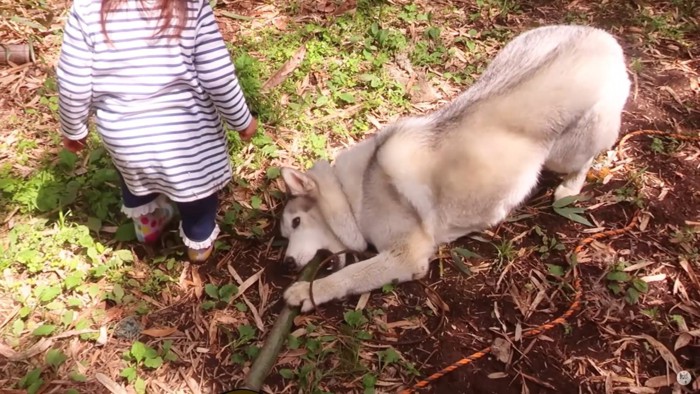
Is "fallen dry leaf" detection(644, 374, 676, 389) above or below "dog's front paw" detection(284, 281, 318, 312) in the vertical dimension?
below

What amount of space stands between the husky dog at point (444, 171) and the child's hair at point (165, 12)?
46.5 inches

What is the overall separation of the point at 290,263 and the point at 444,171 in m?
1.12

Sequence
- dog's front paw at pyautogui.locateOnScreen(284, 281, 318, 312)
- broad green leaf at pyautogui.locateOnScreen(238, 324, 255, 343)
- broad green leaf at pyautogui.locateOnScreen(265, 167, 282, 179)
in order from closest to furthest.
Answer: broad green leaf at pyautogui.locateOnScreen(238, 324, 255, 343), dog's front paw at pyautogui.locateOnScreen(284, 281, 318, 312), broad green leaf at pyautogui.locateOnScreen(265, 167, 282, 179)

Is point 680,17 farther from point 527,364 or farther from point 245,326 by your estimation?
point 245,326

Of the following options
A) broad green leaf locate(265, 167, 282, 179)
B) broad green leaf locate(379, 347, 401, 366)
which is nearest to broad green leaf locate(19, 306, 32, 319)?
broad green leaf locate(265, 167, 282, 179)

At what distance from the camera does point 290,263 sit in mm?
3504

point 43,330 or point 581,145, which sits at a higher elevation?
point 581,145

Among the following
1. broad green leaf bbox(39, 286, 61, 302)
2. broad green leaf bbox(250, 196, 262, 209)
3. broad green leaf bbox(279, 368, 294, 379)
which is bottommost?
broad green leaf bbox(279, 368, 294, 379)

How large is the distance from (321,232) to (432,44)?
2.55 meters

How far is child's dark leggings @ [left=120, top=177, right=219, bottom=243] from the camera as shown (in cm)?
316

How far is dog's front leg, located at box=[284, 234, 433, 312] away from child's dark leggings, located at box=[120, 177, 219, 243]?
0.62 metres

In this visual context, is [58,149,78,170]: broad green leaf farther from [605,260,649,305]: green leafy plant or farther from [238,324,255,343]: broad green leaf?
[605,260,649,305]: green leafy plant

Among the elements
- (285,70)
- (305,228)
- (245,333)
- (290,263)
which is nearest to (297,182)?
(305,228)

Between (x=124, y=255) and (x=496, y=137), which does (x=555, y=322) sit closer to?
(x=496, y=137)
